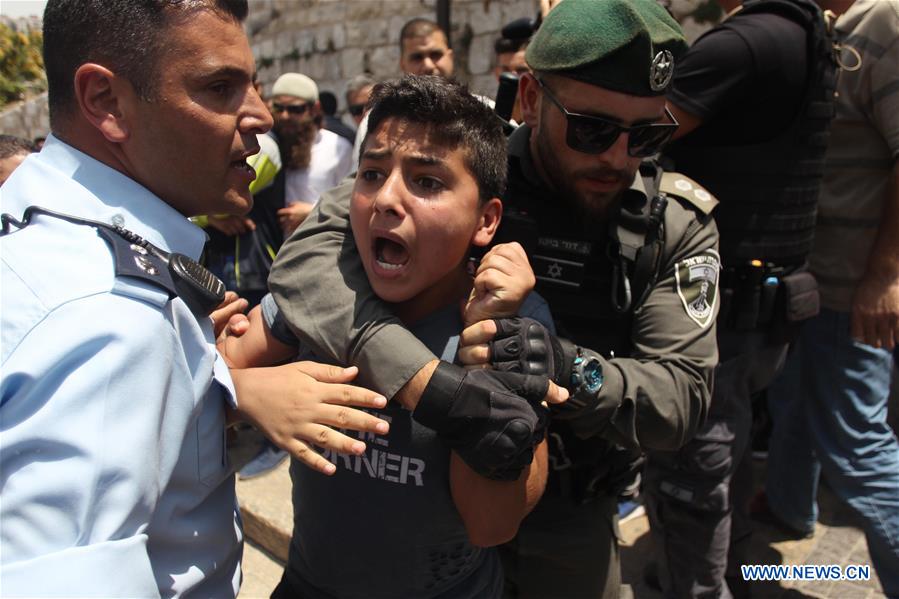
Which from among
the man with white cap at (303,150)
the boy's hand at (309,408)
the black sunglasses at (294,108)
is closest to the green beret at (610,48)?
the boy's hand at (309,408)

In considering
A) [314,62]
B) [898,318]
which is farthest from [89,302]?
[314,62]

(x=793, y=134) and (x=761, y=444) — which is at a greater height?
(x=793, y=134)

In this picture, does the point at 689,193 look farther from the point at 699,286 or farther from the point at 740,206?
the point at 740,206

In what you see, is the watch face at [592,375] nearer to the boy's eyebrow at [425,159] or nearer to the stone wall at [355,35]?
the boy's eyebrow at [425,159]

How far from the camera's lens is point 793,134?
2.22 metres

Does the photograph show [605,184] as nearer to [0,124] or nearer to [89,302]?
[89,302]

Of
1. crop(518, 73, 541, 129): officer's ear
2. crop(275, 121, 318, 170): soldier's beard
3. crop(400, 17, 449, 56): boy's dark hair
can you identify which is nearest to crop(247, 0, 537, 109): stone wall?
crop(400, 17, 449, 56): boy's dark hair

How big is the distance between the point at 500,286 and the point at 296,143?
11.1ft

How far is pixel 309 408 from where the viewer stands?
1.18 m

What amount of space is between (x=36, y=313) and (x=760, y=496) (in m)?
3.46

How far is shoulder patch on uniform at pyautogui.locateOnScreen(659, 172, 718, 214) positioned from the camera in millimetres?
1810

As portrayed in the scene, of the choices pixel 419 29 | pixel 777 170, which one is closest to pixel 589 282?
pixel 777 170

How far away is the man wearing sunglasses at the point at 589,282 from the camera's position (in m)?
1.35

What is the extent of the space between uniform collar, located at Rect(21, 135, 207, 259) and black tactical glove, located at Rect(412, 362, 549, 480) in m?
0.56
